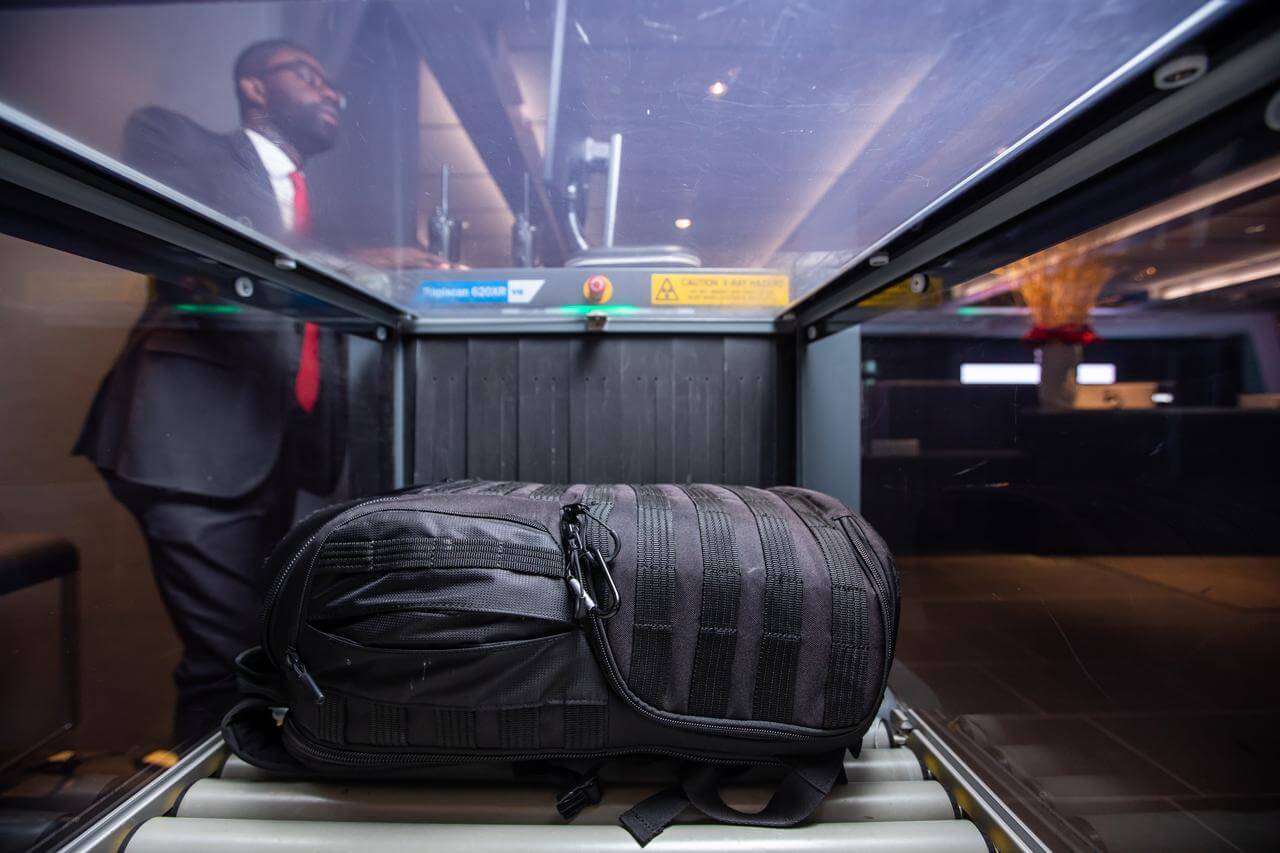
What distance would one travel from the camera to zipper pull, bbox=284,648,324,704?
1.61 feet

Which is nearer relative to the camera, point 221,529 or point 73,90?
point 73,90

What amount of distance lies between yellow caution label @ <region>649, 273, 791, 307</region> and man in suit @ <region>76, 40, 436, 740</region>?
435mm

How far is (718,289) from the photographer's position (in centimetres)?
92

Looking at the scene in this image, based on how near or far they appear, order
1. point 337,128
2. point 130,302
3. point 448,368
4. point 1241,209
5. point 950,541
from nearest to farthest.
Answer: point 1241,209 → point 337,128 → point 130,302 → point 950,541 → point 448,368

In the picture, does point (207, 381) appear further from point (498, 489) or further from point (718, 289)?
point (718, 289)

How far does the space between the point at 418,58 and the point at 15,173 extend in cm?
36

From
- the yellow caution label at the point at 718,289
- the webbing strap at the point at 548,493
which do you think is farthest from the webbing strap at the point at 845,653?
the yellow caution label at the point at 718,289

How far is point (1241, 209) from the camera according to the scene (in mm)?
348

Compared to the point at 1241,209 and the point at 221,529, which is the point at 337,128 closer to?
the point at 221,529

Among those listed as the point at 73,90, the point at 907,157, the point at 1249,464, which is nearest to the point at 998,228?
the point at 907,157

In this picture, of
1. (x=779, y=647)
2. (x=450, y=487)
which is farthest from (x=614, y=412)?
(x=779, y=647)

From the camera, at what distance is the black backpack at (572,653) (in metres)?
0.50

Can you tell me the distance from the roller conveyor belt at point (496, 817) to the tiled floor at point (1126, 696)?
11cm

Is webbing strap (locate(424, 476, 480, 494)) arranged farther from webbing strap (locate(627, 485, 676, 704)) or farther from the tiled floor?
the tiled floor
